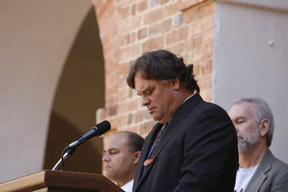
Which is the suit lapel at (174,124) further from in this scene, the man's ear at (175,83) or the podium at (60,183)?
the podium at (60,183)

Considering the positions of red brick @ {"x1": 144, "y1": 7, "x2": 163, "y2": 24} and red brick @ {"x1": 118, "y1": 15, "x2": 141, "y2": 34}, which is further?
red brick @ {"x1": 118, "y1": 15, "x2": 141, "y2": 34}

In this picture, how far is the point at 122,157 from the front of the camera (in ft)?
21.6

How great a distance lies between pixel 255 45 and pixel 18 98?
12.0 feet

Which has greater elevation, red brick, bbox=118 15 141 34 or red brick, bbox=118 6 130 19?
red brick, bbox=118 6 130 19

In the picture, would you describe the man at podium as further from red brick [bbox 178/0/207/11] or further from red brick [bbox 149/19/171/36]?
red brick [bbox 178/0/207/11]

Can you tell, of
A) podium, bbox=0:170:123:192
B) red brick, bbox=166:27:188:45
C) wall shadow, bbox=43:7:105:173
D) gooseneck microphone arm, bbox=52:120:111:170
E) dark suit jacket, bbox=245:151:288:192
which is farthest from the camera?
wall shadow, bbox=43:7:105:173

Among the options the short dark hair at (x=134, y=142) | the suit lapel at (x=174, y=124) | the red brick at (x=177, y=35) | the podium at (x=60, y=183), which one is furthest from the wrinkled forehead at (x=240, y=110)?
the podium at (x=60, y=183)

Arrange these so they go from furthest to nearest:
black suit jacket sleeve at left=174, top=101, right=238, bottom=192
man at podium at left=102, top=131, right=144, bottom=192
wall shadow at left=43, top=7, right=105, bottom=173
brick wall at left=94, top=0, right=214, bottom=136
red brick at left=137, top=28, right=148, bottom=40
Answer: wall shadow at left=43, top=7, right=105, bottom=173, red brick at left=137, top=28, right=148, bottom=40, brick wall at left=94, top=0, right=214, bottom=136, man at podium at left=102, top=131, right=144, bottom=192, black suit jacket sleeve at left=174, top=101, right=238, bottom=192

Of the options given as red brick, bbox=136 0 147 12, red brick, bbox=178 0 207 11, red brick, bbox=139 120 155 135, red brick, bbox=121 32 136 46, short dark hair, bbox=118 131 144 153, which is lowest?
short dark hair, bbox=118 131 144 153

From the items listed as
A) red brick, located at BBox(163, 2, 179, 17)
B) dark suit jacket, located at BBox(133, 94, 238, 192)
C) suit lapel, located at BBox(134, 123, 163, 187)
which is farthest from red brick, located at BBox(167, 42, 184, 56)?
dark suit jacket, located at BBox(133, 94, 238, 192)

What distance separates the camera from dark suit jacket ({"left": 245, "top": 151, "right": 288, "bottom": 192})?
5.50m

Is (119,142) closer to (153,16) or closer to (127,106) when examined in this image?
(127,106)

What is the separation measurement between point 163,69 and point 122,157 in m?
2.09

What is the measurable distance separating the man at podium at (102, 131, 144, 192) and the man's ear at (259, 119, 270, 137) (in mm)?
1056
